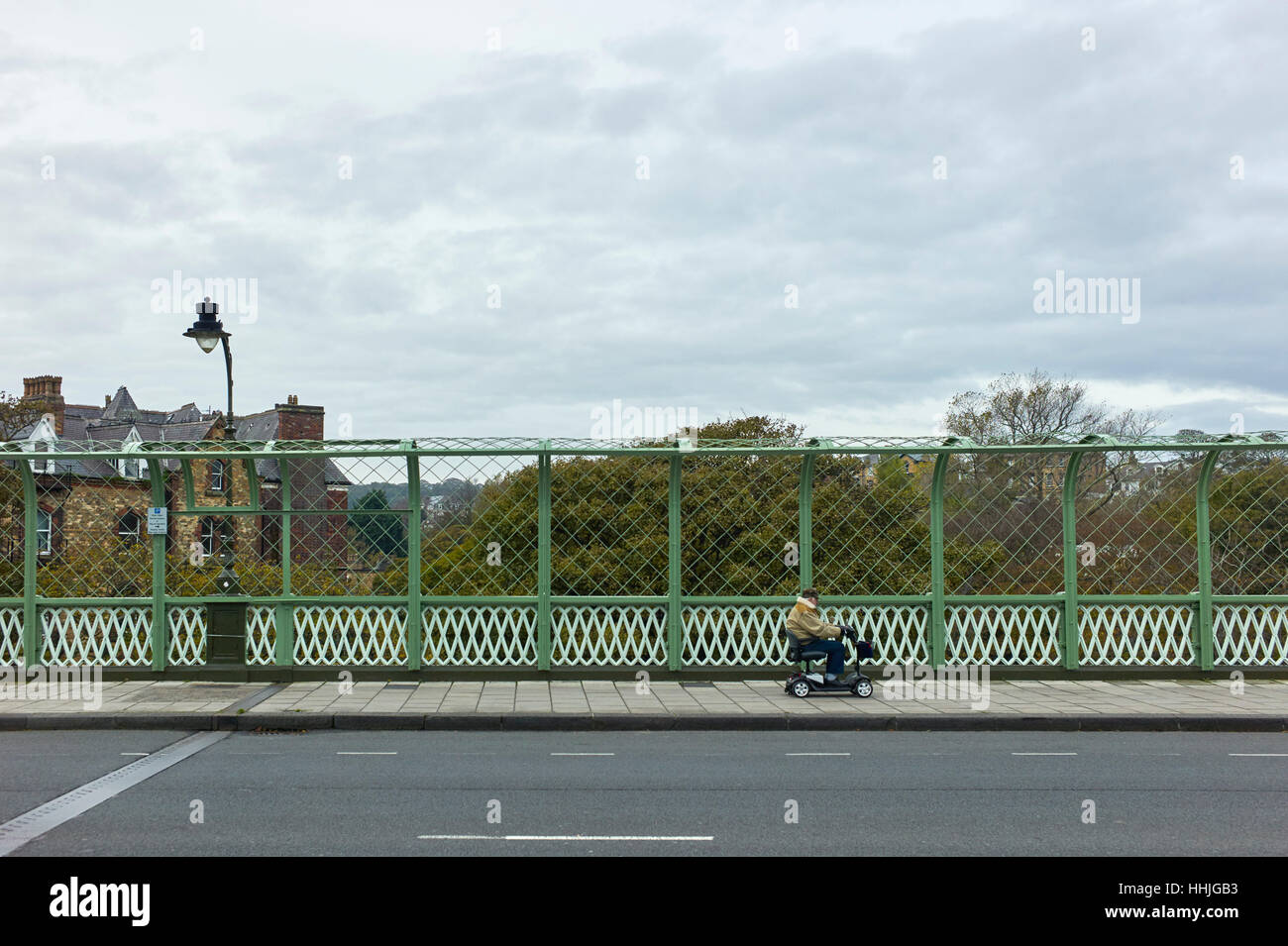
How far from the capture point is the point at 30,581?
45.3ft

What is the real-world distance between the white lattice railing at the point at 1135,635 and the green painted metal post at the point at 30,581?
13649 mm

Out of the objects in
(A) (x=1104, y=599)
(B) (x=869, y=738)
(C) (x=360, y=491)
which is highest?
(C) (x=360, y=491)

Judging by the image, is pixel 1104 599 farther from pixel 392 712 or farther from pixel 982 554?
pixel 392 712

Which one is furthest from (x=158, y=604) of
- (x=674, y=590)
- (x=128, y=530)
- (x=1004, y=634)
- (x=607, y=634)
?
(x=1004, y=634)

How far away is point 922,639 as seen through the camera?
46.6 feet

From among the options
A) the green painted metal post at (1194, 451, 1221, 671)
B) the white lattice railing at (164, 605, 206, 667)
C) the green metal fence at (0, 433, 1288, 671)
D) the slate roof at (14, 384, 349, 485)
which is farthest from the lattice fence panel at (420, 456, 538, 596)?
the slate roof at (14, 384, 349, 485)

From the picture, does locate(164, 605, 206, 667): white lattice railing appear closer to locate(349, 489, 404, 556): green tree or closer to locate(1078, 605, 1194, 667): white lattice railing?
locate(349, 489, 404, 556): green tree

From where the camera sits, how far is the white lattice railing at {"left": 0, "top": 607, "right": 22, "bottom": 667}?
13930mm

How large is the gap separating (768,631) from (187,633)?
7562 mm

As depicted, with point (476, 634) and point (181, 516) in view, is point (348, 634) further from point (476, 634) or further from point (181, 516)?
point (181, 516)

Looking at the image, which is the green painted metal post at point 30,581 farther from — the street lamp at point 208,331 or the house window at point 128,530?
the street lamp at point 208,331

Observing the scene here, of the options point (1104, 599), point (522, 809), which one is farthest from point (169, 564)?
point (1104, 599)

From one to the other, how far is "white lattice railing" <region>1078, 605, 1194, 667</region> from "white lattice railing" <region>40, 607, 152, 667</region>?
487 inches

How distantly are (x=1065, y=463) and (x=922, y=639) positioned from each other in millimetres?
3021
